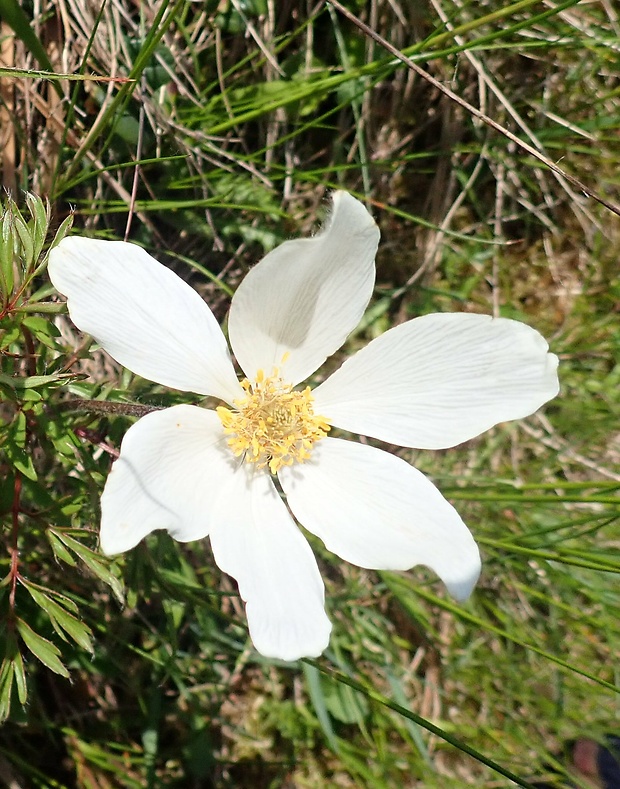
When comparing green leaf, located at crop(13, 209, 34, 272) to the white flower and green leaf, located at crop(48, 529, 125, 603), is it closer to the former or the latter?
the white flower

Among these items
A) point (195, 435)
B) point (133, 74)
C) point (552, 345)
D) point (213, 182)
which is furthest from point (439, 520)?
point (552, 345)

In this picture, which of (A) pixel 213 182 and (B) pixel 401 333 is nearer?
(B) pixel 401 333

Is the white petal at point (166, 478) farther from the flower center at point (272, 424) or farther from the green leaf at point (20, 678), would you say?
the green leaf at point (20, 678)

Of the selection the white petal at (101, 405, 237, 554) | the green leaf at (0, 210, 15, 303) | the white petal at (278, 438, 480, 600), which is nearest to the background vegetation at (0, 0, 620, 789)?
the green leaf at (0, 210, 15, 303)

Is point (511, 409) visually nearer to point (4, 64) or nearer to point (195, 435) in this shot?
point (195, 435)

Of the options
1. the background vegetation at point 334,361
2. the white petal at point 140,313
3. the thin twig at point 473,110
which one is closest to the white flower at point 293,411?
the white petal at point 140,313

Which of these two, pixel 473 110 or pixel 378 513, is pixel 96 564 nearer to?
pixel 378 513
